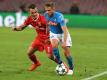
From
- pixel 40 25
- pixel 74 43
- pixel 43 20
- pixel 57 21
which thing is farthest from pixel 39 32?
pixel 74 43

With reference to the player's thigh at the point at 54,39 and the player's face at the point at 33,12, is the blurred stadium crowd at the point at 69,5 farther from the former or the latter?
the player's thigh at the point at 54,39

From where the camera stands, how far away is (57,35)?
45.5 ft

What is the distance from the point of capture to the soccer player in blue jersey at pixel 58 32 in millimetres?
13463

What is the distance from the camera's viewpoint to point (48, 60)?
58.2ft

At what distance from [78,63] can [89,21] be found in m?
19.0

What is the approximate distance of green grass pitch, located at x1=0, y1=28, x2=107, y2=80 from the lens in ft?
44.4

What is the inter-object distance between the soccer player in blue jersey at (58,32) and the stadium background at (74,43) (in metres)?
0.59

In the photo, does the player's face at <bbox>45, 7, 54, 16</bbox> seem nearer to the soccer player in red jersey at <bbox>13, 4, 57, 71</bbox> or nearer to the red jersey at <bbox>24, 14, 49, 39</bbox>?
the soccer player in red jersey at <bbox>13, 4, 57, 71</bbox>

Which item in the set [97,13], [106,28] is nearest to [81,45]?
[106,28]

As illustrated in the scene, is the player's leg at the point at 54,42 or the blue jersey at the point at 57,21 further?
the player's leg at the point at 54,42

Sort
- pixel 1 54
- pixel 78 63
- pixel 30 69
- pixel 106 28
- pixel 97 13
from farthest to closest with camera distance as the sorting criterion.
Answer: pixel 97 13, pixel 106 28, pixel 1 54, pixel 78 63, pixel 30 69

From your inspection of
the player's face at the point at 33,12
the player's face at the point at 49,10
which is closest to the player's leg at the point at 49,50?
the player's face at the point at 33,12

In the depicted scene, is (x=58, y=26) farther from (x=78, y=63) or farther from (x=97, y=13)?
(x=97, y=13)

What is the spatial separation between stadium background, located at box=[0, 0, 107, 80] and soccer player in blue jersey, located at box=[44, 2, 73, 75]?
59 centimetres
